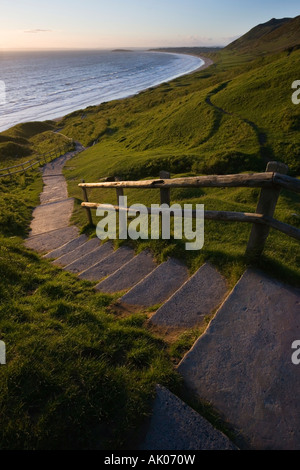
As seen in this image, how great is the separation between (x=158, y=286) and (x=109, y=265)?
2.05 metres

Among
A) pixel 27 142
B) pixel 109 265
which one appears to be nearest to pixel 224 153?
pixel 109 265

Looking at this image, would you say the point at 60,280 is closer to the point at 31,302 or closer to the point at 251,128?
the point at 31,302

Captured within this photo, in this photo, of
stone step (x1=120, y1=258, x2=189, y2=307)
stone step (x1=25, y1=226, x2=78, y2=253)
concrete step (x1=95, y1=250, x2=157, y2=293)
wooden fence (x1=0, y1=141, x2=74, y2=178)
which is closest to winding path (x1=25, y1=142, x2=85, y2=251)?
stone step (x1=25, y1=226, x2=78, y2=253)

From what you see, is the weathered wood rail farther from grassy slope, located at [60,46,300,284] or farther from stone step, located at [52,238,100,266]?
stone step, located at [52,238,100,266]

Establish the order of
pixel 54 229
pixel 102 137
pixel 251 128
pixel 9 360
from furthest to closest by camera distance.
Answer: pixel 102 137 < pixel 251 128 < pixel 54 229 < pixel 9 360

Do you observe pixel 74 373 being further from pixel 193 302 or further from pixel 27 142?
pixel 27 142

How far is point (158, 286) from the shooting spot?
5.04 meters

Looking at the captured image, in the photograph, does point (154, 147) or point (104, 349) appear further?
point (154, 147)

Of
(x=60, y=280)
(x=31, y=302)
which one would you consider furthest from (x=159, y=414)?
(x=60, y=280)

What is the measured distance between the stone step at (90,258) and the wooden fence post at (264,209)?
421 cm

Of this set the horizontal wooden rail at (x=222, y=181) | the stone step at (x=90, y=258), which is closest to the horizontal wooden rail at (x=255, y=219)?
the horizontal wooden rail at (x=222, y=181)

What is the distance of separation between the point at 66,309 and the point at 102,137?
3965cm

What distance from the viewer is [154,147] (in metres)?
25.5

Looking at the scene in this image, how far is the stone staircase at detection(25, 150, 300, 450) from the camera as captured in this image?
258 centimetres
